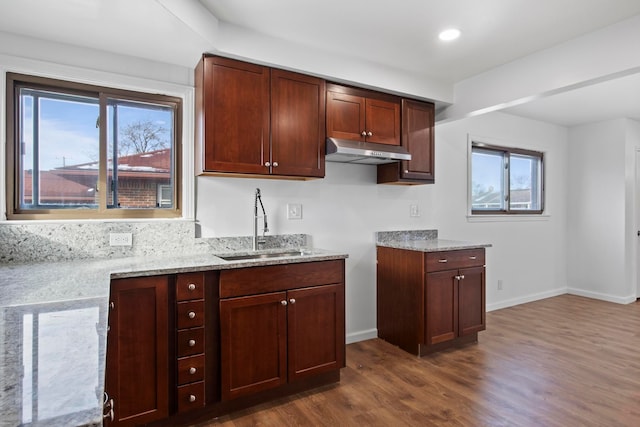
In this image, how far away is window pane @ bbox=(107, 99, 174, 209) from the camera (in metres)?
2.46

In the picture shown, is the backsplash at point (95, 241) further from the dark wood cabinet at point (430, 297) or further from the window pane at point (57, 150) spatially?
the dark wood cabinet at point (430, 297)

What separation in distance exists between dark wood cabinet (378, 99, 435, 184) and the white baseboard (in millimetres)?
1387

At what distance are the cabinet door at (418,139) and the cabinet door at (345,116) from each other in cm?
46

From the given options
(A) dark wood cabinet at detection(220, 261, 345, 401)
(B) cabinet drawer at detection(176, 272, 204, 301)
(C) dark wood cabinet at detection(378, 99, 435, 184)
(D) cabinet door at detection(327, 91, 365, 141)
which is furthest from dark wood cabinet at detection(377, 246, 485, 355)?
(B) cabinet drawer at detection(176, 272, 204, 301)

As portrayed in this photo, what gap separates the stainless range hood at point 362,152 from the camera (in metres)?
2.69

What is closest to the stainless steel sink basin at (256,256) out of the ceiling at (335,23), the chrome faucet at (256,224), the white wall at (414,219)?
the chrome faucet at (256,224)

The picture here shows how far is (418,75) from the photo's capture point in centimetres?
321

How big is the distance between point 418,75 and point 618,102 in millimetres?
2457

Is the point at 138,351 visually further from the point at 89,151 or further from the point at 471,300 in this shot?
the point at 471,300

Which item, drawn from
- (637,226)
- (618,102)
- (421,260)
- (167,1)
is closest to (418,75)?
(421,260)

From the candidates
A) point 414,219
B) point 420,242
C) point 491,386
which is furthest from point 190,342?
point 414,219

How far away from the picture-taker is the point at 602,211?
15.8 feet

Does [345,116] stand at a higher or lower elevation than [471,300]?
higher

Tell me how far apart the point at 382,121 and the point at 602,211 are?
3.69 meters
